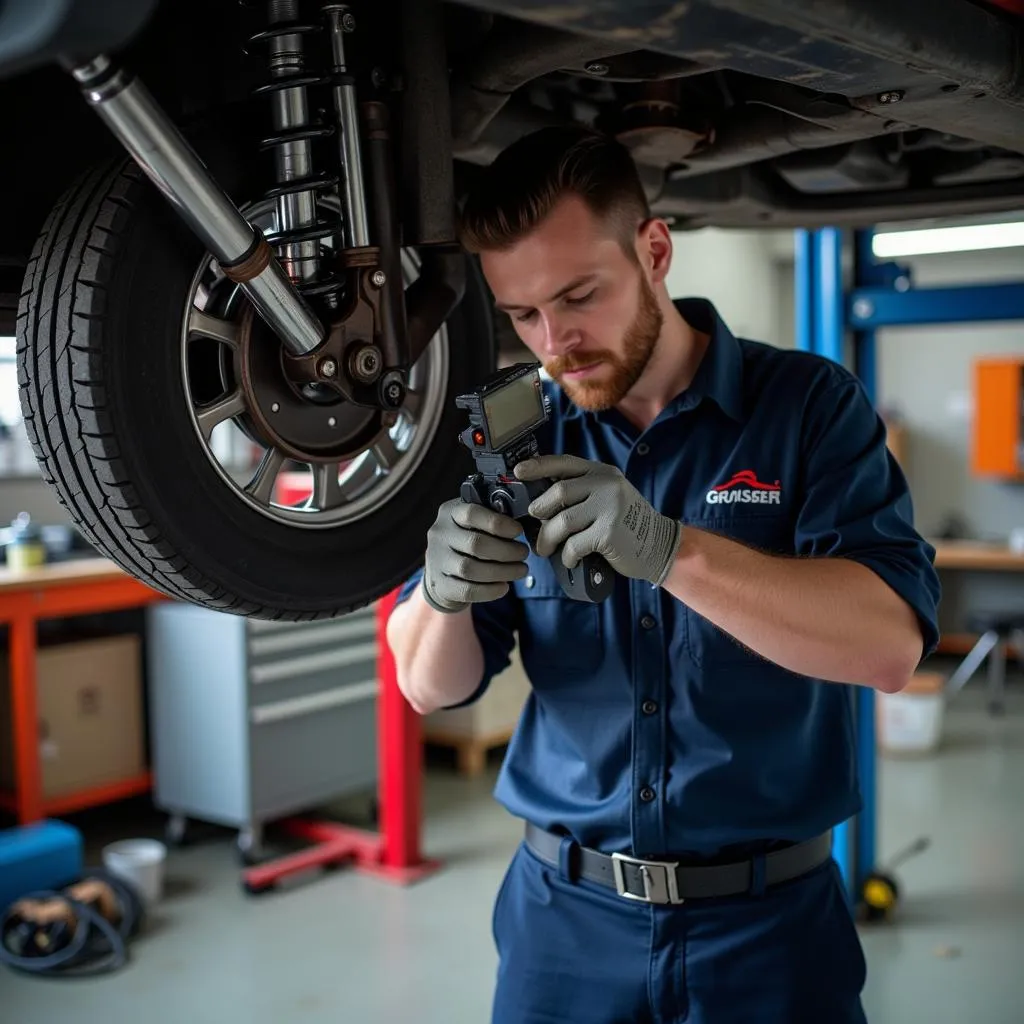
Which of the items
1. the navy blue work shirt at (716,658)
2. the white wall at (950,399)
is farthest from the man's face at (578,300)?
the white wall at (950,399)

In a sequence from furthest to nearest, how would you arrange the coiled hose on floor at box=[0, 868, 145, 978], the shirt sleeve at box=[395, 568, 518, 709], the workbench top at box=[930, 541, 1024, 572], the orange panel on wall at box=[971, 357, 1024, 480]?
the orange panel on wall at box=[971, 357, 1024, 480] < the workbench top at box=[930, 541, 1024, 572] < the coiled hose on floor at box=[0, 868, 145, 978] < the shirt sleeve at box=[395, 568, 518, 709]

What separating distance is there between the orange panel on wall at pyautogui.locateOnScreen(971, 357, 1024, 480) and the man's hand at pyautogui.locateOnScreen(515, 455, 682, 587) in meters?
5.76

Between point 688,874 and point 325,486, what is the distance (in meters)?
0.63

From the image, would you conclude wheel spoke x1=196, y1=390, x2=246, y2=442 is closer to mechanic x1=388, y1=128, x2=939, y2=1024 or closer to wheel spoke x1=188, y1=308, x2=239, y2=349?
wheel spoke x1=188, y1=308, x2=239, y2=349

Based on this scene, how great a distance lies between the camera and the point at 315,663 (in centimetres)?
355

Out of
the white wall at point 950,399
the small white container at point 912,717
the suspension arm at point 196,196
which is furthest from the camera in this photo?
the white wall at point 950,399

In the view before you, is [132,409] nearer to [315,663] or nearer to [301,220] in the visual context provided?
[301,220]

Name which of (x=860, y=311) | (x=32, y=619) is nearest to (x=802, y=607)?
(x=860, y=311)

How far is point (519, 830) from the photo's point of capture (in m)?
3.72

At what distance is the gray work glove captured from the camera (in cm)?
103

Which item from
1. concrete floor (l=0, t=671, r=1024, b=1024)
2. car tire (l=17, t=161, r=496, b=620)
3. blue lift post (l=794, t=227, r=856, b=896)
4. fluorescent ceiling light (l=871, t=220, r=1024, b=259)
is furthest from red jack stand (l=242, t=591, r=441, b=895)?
fluorescent ceiling light (l=871, t=220, r=1024, b=259)

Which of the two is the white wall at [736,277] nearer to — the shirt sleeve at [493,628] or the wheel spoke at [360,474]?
the shirt sleeve at [493,628]

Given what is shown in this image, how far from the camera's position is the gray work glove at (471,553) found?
1034mm

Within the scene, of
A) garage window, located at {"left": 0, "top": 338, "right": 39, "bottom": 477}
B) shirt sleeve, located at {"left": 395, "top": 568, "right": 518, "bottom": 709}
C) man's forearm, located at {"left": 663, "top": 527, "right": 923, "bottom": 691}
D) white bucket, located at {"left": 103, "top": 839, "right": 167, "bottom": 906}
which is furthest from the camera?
garage window, located at {"left": 0, "top": 338, "right": 39, "bottom": 477}
